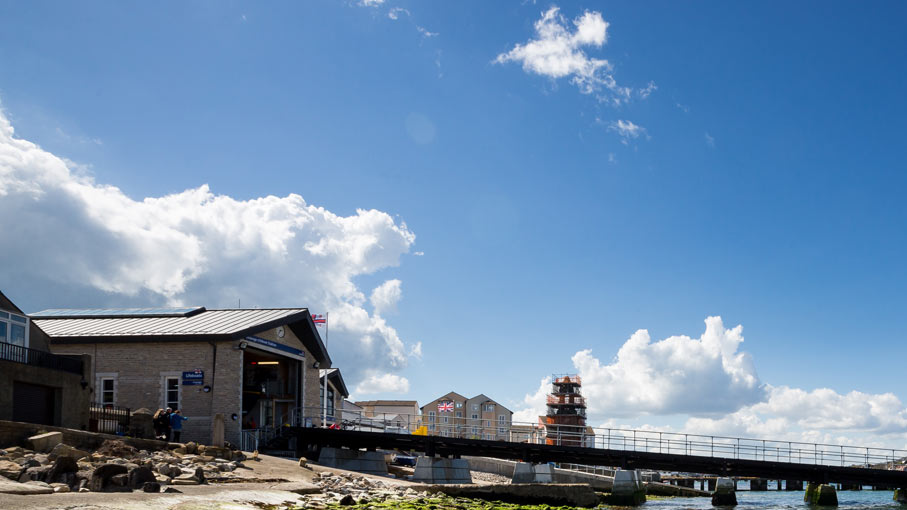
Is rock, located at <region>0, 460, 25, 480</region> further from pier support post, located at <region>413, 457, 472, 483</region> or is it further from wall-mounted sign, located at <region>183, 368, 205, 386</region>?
pier support post, located at <region>413, 457, 472, 483</region>

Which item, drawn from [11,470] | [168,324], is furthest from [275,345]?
[11,470]

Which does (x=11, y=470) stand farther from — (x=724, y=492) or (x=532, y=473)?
(x=724, y=492)

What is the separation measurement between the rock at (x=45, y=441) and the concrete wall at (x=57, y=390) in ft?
16.0

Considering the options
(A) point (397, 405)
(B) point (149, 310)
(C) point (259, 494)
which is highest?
(B) point (149, 310)

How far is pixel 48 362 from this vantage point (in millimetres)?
29516

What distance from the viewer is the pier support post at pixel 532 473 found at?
119 feet

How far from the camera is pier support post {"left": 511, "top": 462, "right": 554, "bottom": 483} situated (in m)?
36.1

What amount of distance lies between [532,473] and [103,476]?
70.0ft

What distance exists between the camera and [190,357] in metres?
36.5

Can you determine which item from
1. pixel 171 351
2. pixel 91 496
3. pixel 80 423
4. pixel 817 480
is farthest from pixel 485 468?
pixel 91 496

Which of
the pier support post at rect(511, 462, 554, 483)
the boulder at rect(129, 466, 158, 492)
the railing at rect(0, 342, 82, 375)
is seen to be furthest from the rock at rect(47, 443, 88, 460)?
the pier support post at rect(511, 462, 554, 483)

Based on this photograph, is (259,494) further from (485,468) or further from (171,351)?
(485,468)

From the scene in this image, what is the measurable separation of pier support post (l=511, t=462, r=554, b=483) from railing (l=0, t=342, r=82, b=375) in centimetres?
1788

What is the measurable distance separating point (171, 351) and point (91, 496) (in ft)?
66.5
